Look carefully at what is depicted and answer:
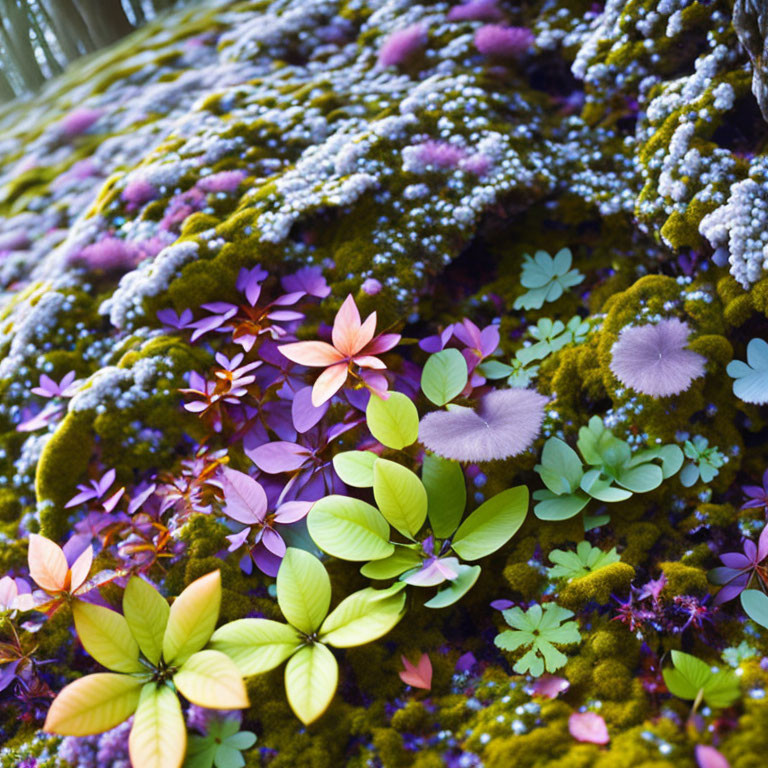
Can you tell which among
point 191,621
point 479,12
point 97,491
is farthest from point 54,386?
point 479,12

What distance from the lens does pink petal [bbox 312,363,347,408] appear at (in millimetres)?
1775

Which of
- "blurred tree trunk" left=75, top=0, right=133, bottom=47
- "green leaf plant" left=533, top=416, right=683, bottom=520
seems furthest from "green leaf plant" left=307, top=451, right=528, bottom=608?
"blurred tree trunk" left=75, top=0, right=133, bottom=47

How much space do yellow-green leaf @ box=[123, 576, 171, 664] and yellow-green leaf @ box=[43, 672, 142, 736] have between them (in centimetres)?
8

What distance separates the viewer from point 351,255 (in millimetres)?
2238

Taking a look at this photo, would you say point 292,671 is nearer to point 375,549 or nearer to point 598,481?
point 375,549

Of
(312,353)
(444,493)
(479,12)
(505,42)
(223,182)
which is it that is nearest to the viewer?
(444,493)

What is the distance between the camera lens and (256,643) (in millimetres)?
1471

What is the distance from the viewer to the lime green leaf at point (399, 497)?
63.7 inches

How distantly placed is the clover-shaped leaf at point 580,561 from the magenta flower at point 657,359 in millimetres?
476

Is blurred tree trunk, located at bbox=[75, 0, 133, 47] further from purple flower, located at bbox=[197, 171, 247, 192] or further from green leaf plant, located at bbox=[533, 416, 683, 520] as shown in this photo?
green leaf plant, located at bbox=[533, 416, 683, 520]

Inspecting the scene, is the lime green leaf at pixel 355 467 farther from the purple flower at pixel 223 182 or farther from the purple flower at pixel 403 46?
the purple flower at pixel 403 46

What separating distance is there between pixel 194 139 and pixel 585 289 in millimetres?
1934

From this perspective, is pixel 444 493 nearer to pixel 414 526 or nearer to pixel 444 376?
pixel 414 526

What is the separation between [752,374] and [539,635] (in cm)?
95
